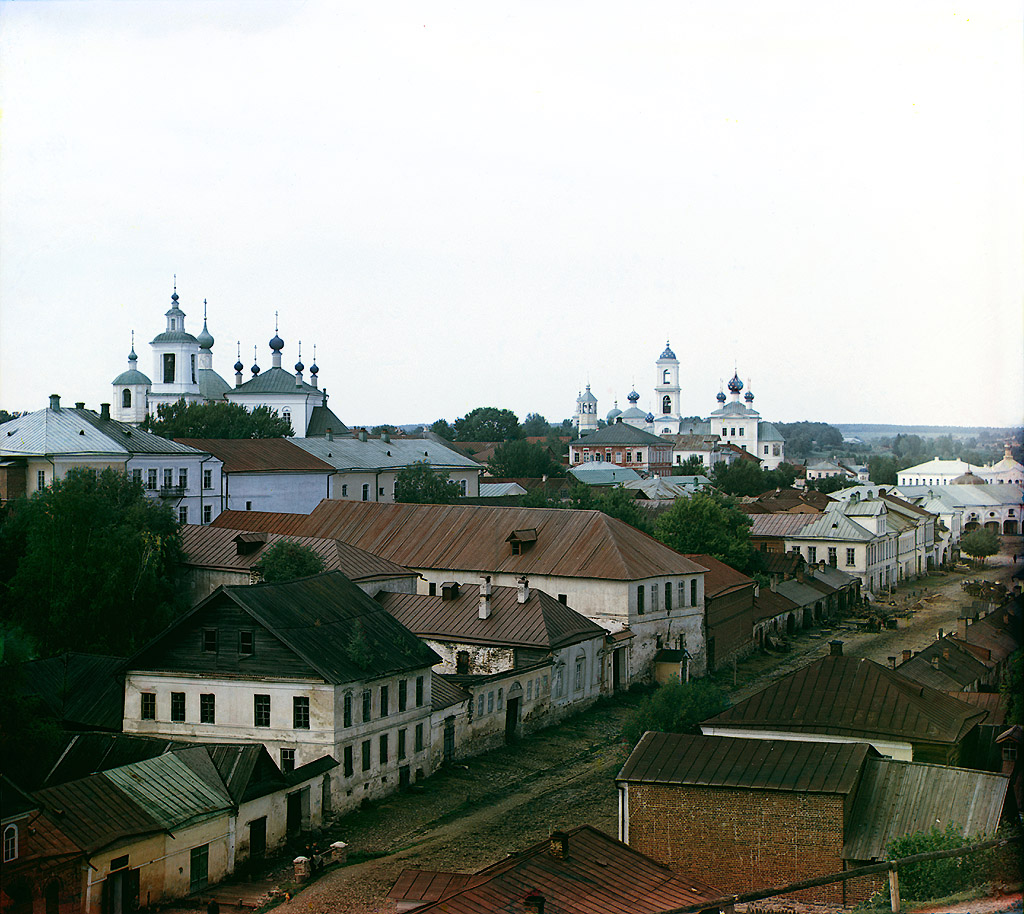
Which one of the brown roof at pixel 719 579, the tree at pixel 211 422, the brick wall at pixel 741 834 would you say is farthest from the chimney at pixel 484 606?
the tree at pixel 211 422

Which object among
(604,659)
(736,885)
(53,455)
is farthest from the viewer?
(53,455)

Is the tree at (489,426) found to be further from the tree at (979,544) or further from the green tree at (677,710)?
the green tree at (677,710)

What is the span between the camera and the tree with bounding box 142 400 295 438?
78625 mm

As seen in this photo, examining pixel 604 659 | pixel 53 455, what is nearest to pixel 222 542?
pixel 53 455

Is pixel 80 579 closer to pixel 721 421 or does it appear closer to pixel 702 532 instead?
pixel 702 532

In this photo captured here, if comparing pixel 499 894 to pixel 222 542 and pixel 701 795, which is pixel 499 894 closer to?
pixel 701 795

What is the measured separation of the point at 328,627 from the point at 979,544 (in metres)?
58.7

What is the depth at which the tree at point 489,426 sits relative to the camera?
18188 centimetres

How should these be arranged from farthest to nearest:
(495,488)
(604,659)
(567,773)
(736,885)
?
(495,488) → (604,659) → (567,773) → (736,885)

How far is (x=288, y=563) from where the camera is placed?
3953 cm

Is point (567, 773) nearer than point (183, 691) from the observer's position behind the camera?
No

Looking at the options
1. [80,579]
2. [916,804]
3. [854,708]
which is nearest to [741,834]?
[916,804]

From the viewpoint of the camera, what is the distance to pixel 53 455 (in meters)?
48.6

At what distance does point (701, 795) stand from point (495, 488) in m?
68.2
